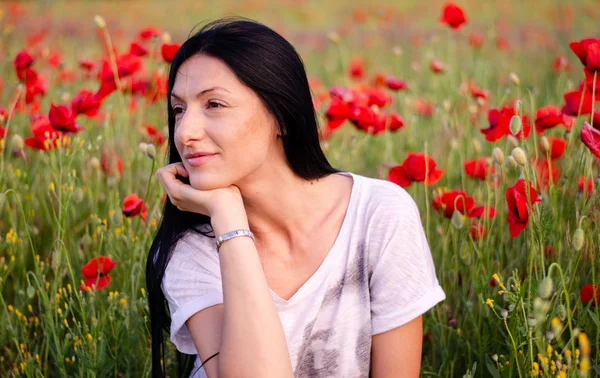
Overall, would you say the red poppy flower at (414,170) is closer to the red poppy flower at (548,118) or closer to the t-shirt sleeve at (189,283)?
the red poppy flower at (548,118)

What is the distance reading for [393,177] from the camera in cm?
215

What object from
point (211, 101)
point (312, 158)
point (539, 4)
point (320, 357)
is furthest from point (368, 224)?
point (539, 4)

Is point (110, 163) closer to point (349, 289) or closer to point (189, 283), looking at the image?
point (189, 283)

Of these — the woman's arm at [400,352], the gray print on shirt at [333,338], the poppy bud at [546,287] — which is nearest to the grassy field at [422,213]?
the poppy bud at [546,287]

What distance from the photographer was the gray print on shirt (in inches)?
70.8

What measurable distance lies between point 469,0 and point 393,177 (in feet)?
32.0

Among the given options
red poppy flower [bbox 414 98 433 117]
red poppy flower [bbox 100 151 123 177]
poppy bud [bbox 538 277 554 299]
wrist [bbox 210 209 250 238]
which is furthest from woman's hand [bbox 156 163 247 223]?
red poppy flower [bbox 414 98 433 117]

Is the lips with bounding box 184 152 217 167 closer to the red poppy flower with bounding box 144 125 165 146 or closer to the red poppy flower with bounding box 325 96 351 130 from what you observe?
the red poppy flower with bounding box 325 96 351 130

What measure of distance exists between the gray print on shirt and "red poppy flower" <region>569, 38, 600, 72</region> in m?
0.74

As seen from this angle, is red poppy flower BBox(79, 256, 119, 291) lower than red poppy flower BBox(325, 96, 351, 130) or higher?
lower

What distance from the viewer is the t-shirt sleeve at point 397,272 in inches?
68.7

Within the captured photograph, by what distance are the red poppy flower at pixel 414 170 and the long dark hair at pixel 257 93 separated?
256mm

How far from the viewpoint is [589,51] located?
74.6 inches

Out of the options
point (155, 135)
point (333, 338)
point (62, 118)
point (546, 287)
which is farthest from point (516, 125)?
point (155, 135)
